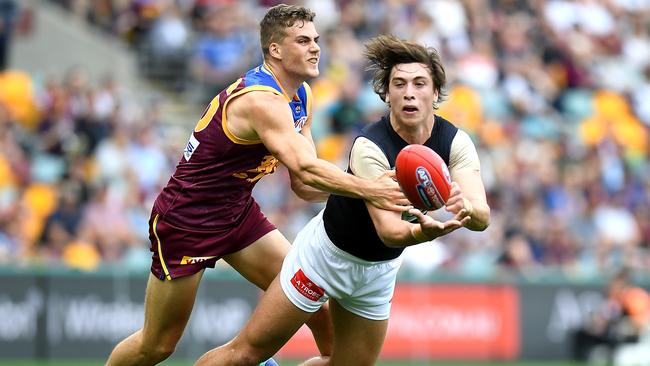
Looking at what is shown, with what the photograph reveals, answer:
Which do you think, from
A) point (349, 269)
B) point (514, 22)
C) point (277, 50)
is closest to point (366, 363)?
point (349, 269)

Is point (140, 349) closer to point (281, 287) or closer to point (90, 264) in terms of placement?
point (281, 287)

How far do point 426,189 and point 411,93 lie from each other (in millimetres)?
678

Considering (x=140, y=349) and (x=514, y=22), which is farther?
(x=514, y=22)

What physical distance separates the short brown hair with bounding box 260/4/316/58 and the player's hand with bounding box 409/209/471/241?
1563 mm

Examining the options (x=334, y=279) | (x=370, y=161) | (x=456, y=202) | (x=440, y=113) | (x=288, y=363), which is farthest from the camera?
(x=440, y=113)

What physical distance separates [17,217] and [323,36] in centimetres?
517

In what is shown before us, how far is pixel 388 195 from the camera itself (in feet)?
23.1

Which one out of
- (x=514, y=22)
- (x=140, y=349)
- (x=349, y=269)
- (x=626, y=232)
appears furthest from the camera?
(x=514, y=22)

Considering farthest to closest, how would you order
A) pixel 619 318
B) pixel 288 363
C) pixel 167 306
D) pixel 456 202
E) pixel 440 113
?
pixel 440 113, pixel 619 318, pixel 288 363, pixel 167 306, pixel 456 202

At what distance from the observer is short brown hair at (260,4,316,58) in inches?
307

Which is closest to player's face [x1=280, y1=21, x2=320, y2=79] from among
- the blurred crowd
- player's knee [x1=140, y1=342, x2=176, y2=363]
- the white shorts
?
the white shorts

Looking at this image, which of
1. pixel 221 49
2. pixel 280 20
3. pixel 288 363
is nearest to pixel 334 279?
pixel 280 20

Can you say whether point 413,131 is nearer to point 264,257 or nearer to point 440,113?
point 264,257

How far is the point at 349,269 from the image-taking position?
7.54 metres
